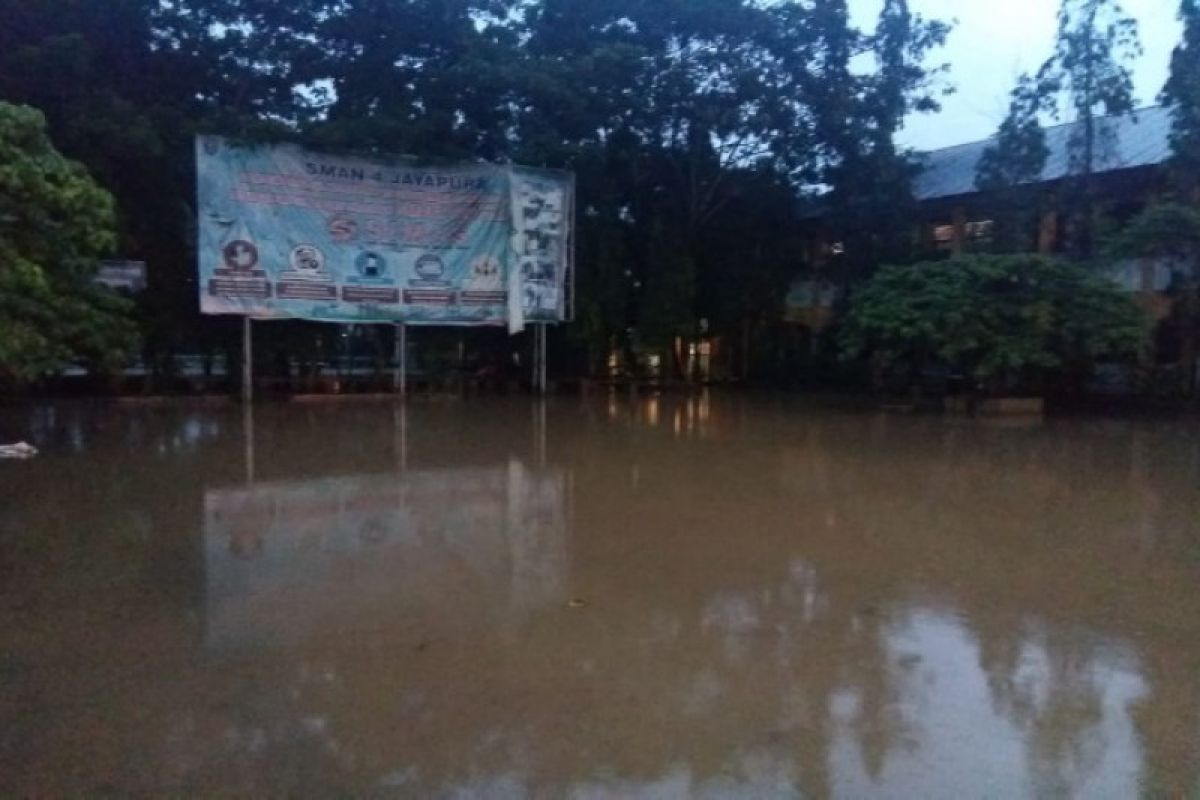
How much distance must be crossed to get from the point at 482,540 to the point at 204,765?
3.76 meters

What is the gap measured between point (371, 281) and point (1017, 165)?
12686mm

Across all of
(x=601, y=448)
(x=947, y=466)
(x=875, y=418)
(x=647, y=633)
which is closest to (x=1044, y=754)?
(x=647, y=633)

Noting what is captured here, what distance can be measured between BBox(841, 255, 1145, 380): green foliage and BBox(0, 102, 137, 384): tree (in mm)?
12273

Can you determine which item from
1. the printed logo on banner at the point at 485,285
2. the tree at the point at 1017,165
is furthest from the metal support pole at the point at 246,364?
the tree at the point at 1017,165

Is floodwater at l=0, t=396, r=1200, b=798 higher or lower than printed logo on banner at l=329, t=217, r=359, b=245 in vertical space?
lower

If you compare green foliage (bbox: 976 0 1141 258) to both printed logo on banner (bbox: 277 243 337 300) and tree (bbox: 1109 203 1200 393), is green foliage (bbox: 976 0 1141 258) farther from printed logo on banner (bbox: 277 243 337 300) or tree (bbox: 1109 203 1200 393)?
printed logo on banner (bbox: 277 243 337 300)

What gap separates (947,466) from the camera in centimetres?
1111

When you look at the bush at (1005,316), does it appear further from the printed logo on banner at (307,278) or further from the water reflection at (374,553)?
the water reflection at (374,553)

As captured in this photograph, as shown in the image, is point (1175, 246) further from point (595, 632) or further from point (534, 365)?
point (595, 632)

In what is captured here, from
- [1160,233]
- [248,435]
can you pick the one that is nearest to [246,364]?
[248,435]

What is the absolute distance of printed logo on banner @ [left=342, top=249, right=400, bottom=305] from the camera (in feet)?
62.8

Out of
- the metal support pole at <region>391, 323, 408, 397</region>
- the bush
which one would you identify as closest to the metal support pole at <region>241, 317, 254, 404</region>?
the metal support pole at <region>391, 323, 408, 397</region>

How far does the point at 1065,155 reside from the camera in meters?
21.7

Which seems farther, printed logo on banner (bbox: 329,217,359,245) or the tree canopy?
printed logo on banner (bbox: 329,217,359,245)
